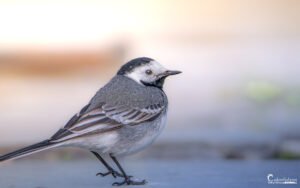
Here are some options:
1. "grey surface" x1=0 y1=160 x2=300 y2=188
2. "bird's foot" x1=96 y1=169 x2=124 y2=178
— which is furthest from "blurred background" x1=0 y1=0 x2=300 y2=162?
"bird's foot" x1=96 y1=169 x2=124 y2=178

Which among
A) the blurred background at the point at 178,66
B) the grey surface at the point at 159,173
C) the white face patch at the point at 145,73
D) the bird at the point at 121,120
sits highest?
Answer: the white face patch at the point at 145,73

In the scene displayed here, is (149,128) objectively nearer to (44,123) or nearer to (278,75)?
(44,123)

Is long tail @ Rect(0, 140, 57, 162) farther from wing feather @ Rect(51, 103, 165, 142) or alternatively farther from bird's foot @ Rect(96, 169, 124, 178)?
bird's foot @ Rect(96, 169, 124, 178)

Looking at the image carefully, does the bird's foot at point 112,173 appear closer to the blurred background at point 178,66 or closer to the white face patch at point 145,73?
the white face patch at point 145,73

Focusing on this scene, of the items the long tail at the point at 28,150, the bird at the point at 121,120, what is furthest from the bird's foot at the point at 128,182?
the long tail at the point at 28,150

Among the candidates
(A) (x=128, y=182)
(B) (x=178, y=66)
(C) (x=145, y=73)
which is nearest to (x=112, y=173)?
(A) (x=128, y=182)

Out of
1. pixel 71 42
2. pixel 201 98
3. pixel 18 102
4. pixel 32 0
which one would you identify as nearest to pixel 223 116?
pixel 201 98

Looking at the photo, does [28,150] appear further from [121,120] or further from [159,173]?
[159,173]
